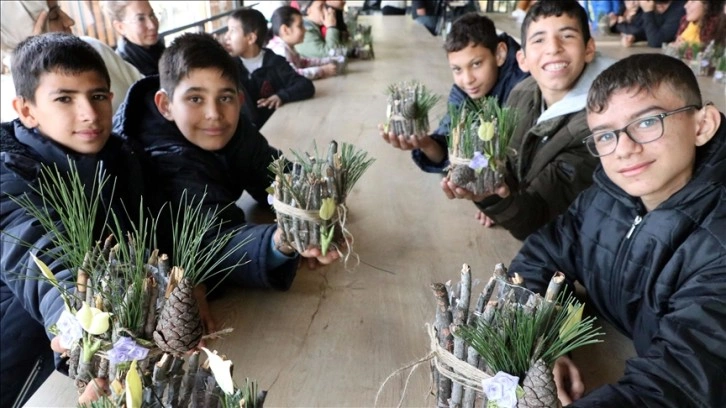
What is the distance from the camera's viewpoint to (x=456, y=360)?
2.44ft

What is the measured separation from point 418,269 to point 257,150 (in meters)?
0.64

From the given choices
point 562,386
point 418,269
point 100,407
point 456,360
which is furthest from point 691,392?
point 100,407

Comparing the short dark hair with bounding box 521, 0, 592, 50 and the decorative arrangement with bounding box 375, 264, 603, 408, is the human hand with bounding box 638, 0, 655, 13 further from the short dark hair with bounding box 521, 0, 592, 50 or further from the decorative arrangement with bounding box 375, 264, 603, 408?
the decorative arrangement with bounding box 375, 264, 603, 408

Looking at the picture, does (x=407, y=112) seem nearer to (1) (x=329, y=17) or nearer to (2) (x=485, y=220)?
(2) (x=485, y=220)

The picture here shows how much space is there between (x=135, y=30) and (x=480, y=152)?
1991mm

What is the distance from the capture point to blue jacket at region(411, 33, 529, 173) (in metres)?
1.94

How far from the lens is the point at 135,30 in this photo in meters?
2.67

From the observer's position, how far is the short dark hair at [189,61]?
1457 mm

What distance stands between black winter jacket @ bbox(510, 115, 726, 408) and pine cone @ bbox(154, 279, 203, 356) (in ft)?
Result: 1.88

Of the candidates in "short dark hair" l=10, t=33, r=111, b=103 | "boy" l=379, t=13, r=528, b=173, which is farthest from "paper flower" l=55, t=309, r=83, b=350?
"boy" l=379, t=13, r=528, b=173

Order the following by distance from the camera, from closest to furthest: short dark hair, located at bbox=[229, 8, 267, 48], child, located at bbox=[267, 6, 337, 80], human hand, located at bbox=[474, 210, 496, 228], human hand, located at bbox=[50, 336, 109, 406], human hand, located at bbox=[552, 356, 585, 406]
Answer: human hand, located at bbox=[50, 336, 109, 406], human hand, located at bbox=[552, 356, 585, 406], human hand, located at bbox=[474, 210, 496, 228], short dark hair, located at bbox=[229, 8, 267, 48], child, located at bbox=[267, 6, 337, 80]

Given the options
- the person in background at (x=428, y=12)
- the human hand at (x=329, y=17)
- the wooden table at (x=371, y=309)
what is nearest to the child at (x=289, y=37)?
the human hand at (x=329, y=17)

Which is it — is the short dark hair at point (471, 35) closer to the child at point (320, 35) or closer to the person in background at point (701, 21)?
the child at point (320, 35)

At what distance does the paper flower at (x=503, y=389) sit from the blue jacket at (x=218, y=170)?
62cm
